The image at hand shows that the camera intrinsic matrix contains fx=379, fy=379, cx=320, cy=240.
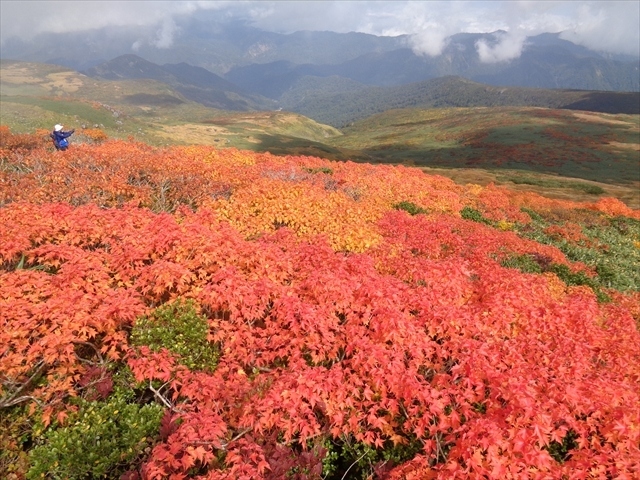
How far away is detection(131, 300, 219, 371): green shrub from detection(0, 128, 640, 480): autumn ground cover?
0.18 feet

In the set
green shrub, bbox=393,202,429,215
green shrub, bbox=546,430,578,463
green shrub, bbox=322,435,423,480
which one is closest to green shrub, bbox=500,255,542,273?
green shrub, bbox=393,202,429,215

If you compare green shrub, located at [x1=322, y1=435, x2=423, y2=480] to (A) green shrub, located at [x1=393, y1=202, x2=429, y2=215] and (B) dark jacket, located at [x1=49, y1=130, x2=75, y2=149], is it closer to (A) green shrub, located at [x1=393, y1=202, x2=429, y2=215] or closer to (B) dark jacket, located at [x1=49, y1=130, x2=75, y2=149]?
(A) green shrub, located at [x1=393, y1=202, x2=429, y2=215]

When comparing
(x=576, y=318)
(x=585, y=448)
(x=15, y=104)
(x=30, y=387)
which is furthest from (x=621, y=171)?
(x=15, y=104)

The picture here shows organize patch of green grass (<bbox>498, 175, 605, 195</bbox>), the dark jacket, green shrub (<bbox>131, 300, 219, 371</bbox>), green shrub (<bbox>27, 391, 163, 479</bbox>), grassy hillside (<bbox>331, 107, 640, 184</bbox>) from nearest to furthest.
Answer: green shrub (<bbox>27, 391, 163, 479</bbox>) → green shrub (<bbox>131, 300, 219, 371</bbox>) → the dark jacket → patch of green grass (<bbox>498, 175, 605, 195</bbox>) → grassy hillside (<bbox>331, 107, 640, 184</bbox>)

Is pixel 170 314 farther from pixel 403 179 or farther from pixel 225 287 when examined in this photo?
pixel 403 179

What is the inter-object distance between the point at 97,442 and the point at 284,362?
458 cm

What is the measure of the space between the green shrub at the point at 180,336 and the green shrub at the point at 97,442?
1437 mm

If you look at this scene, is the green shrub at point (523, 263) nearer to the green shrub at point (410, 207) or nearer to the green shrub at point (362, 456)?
the green shrub at point (410, 207)

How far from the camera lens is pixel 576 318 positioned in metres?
12.4

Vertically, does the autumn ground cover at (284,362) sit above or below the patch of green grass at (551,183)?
above

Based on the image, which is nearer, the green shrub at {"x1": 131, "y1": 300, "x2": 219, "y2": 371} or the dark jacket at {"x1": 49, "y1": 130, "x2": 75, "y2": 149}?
the green shrub at {"x1": 131, "y1": 300, "x2": 219, "y2": 371}

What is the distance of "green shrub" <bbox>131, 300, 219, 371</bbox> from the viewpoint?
1009cm

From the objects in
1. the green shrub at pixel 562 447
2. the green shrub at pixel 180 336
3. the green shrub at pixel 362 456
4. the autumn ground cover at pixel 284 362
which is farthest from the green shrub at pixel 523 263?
the green shrub at pixel 180 336

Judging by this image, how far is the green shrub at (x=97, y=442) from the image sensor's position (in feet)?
26.1
